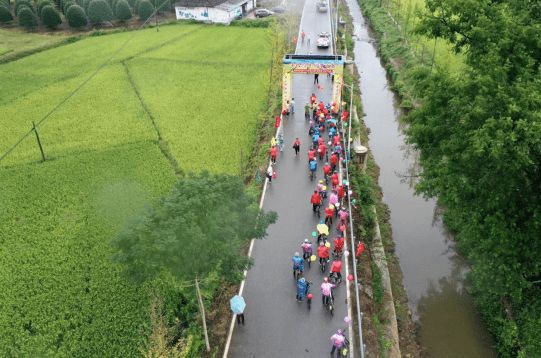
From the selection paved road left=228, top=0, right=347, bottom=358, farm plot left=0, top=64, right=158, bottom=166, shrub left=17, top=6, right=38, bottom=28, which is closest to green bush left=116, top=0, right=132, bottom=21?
shrub left=17, top=6, right=38, bottom=28

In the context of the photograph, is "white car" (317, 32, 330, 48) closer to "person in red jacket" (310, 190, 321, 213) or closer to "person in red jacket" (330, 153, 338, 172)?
"person in red jacket" (330, 153, 338, 172)

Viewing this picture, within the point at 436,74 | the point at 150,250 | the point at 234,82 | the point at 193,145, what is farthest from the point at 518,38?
the point at 234,82

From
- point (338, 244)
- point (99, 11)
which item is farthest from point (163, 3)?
point (338, 244)

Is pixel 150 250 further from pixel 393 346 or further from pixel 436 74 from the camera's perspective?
pixel 436 74

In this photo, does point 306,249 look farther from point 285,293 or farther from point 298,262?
point 285,293

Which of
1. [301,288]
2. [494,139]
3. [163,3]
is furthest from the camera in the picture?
[163,3]

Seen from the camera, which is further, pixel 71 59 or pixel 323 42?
pixel 71 59
